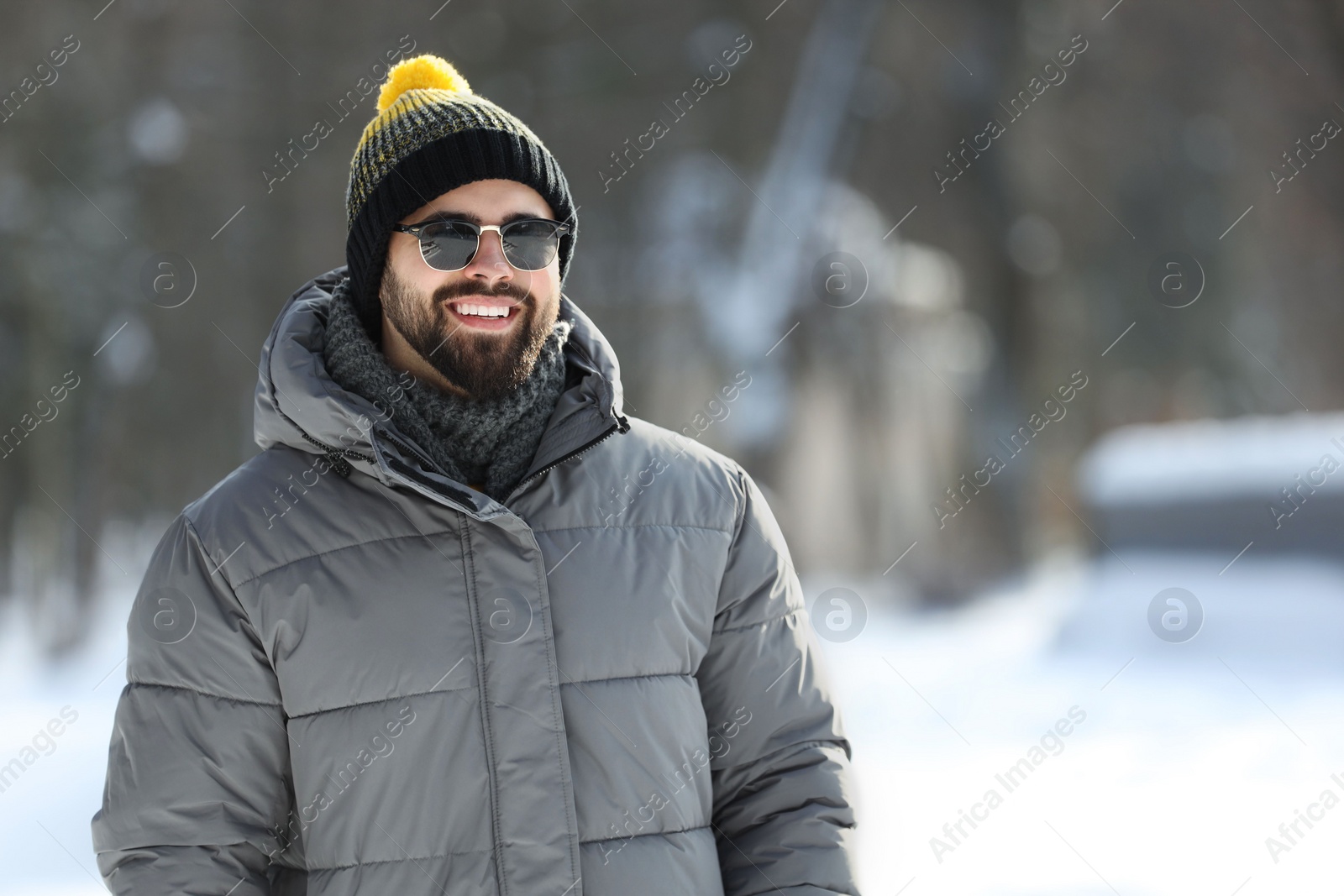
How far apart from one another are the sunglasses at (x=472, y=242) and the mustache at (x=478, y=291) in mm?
32

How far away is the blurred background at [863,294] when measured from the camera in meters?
6.35

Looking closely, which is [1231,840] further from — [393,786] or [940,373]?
[940,373]

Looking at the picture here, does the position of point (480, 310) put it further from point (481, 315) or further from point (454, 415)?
point (454, 415)

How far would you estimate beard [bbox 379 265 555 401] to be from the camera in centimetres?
171

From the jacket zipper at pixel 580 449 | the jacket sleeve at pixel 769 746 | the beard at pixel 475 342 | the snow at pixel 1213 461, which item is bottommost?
the jacket sleeve at pixel 769 746

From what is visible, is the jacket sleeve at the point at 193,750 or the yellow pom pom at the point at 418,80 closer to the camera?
the jacket sleeve at the point at 193,750

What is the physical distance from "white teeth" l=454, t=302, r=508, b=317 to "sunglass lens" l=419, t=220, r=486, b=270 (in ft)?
0.20

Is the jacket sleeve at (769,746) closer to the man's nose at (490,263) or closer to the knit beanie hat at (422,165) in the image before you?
the man's nose at (490,263)

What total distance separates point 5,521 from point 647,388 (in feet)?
16.9

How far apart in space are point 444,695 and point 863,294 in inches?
353

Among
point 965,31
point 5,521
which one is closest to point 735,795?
point 5,521

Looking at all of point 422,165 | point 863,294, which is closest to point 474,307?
point 422,165

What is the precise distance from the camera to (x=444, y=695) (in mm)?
1510

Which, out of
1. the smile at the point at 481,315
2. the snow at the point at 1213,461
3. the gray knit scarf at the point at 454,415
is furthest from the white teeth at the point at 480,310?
the snow at the point at 1213,461
